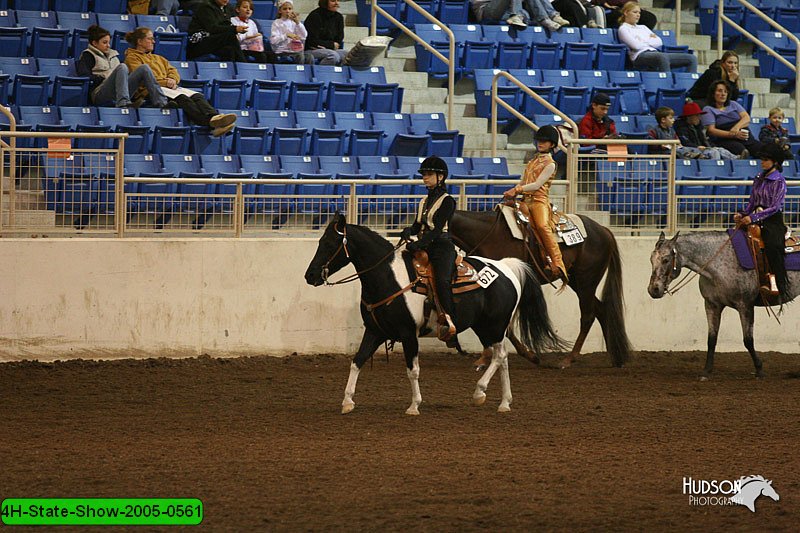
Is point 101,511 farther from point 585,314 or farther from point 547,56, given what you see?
point 547,56

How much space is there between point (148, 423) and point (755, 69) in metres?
14.8

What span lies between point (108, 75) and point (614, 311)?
688 centimetres

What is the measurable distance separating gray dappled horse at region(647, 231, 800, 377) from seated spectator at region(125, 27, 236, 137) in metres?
5.54

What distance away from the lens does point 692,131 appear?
17625mm

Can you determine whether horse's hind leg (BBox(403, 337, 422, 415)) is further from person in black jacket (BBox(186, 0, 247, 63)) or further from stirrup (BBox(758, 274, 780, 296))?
person in black jacket (BBox(186, 0, 247, 63))

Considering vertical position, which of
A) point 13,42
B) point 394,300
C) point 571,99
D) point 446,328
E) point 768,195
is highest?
point 13,42

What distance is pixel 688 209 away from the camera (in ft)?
49.8

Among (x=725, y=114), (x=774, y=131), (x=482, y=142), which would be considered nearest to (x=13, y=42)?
(x=482, y=142)

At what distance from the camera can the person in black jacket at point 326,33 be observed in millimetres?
17844

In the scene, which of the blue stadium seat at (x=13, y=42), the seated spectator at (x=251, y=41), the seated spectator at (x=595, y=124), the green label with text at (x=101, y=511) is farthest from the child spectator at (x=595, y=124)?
the green label with text at (x=101, y=511)

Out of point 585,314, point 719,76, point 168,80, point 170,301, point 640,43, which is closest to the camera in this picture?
point 170,301

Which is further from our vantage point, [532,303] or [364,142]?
[364,142]

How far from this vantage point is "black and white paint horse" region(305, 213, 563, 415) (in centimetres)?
1001

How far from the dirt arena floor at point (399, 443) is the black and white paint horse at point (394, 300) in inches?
17.0
